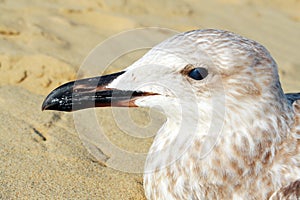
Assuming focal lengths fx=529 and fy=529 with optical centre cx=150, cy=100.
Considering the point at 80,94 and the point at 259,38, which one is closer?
the point at 80,94

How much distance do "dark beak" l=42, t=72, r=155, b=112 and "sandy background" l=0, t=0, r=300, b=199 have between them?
20.8 inches

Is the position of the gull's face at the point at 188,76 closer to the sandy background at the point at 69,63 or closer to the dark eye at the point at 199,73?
the dark eye at the point at 199,73

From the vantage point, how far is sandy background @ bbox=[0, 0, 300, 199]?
295 cm

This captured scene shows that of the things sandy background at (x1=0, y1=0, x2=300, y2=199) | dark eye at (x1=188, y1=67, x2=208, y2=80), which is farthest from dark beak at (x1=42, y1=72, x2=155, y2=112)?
sandy background at (x1=0, y1=0, x2=300, y2=199)

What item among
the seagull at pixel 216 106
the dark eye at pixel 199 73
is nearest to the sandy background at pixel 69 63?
the seagull at pixel 216 106

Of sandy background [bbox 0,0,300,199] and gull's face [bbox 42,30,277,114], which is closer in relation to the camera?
gull's face [bbox 42,30,277,114]

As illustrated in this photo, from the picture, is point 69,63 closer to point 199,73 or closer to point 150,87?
point 150,87

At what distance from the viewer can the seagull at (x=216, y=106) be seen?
244 centimetres

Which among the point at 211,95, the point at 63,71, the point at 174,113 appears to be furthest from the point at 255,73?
the point at 63,71

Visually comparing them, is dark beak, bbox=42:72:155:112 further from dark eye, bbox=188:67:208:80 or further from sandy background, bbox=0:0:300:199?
sandy background, bbox=0:0:300:199

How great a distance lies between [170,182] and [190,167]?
5.2 inches

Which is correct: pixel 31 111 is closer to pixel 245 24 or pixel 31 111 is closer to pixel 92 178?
pixel 92 178

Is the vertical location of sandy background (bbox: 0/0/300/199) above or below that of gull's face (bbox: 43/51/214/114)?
below

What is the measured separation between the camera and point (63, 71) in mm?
4188
